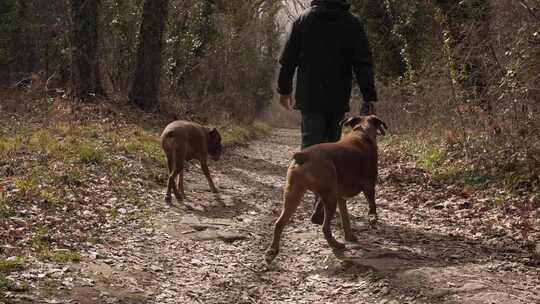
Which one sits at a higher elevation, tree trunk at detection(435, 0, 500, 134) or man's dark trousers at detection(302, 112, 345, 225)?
tree trunk at detection(435, 0, 500, 134)

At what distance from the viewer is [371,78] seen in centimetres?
742

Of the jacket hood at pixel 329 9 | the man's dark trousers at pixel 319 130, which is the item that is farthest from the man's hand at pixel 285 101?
the jacket hood at pixel 329 9

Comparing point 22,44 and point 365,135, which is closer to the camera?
point 365,135

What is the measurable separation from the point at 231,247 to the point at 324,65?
2.45 m

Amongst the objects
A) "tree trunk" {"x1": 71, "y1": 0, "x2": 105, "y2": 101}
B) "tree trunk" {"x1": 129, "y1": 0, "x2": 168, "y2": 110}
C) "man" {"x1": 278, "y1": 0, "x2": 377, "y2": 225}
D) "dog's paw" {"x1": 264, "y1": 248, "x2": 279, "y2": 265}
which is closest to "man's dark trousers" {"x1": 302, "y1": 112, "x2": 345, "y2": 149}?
"man" {"x1": 278, "y1": 0, "x2": 377, "y2": 225}

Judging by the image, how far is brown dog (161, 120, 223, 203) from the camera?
913cm

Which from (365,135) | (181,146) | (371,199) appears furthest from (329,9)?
(181,146)

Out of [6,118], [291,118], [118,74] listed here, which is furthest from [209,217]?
[291,118]

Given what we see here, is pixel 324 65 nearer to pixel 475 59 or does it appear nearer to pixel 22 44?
pixel 475 59

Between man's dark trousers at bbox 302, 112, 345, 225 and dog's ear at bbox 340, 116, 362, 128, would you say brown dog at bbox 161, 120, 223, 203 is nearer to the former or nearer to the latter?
man's dark trousers at bbox 302, 112, 345, 225

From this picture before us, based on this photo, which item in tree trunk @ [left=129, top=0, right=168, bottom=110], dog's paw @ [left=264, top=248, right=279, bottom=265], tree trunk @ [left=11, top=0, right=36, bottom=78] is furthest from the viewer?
tree trunk @ [left=11, top=0, right=36, bottom=78]

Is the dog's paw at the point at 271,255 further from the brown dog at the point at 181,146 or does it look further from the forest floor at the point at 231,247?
the brown dog at the point at 181,146

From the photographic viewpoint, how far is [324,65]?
24.5 feet

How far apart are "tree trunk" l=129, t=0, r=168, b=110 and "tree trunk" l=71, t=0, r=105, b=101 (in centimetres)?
124
